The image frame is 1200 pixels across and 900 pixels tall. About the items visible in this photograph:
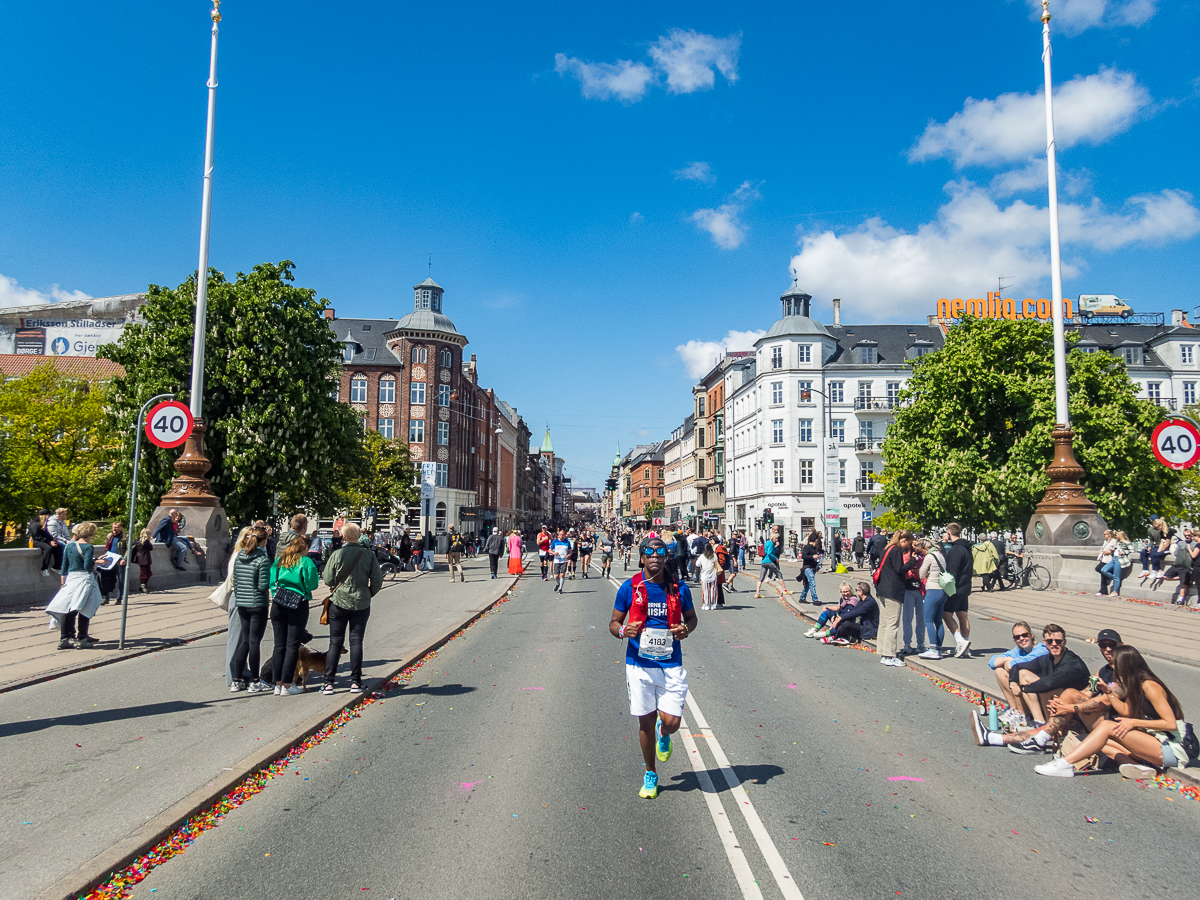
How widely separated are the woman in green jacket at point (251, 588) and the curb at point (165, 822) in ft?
4.58

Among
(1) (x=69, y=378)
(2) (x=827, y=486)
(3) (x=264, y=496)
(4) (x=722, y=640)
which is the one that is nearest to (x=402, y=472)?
(1) (x=69, y=378)

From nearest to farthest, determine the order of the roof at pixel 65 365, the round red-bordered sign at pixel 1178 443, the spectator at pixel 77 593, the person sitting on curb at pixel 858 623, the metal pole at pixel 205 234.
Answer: the round red-bordered sign at pixel 1178 443 < the spectator at pixel 77 593 < the person sitting on curb at pixel 858 623 < the metal pole at pixel 205 234 < the roof at pixel 65 365

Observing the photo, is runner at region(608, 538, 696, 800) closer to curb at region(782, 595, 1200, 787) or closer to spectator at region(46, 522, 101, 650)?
curb at region(782, 595, 1200, 787)

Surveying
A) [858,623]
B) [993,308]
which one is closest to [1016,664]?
[858,623]

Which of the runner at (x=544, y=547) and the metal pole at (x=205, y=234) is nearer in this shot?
the metal pole at (x=205, y=234)

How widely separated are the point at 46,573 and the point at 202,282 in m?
9.24

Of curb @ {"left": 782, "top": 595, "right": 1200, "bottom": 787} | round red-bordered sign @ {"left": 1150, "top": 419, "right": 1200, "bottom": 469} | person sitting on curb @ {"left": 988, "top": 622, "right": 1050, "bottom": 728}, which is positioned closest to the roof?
curb @ {"left": 782, "top": 595, "right": 1200, "bottom": 787}

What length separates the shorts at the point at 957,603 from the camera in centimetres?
1161

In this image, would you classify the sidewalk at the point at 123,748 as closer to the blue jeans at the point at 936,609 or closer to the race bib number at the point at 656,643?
the race bib number at the point at 656,643

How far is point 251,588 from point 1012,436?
1306 inches

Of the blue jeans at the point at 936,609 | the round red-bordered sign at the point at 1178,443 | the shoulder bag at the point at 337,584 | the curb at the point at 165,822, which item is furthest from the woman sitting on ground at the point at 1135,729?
the shoulder bag at the point at 337,584

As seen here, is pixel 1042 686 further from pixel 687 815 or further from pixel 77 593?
pixel 77 593

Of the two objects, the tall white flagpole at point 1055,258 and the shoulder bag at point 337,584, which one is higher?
the tall white flagpole at point 1055,258

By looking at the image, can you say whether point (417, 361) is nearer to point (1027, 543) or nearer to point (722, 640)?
point (1027, 543)
